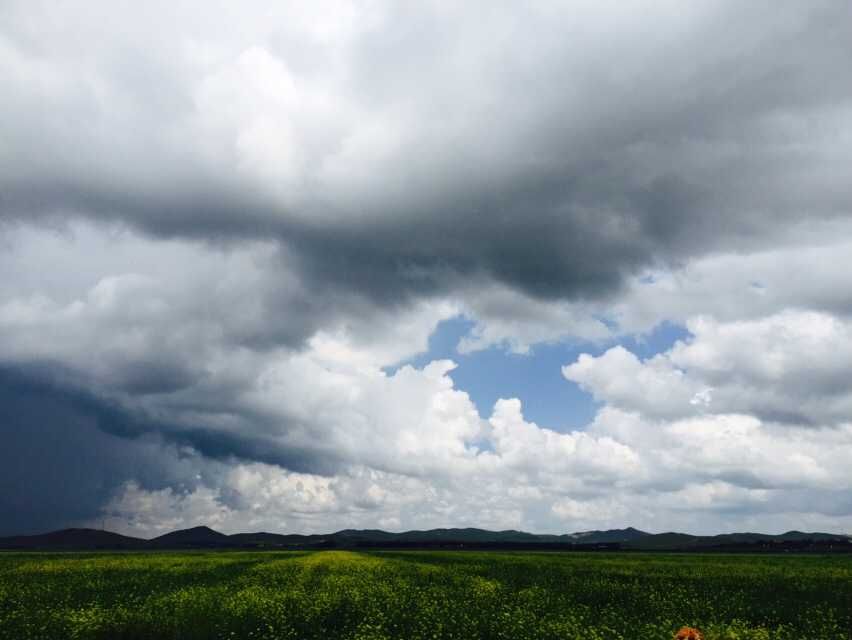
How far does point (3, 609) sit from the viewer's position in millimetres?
40219

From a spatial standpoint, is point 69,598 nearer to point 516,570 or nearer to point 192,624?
point 192,624

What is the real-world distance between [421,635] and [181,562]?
71.4 meters

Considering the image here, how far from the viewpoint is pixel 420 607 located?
3828 centimetres

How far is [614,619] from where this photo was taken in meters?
34.8

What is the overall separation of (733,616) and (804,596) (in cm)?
1591

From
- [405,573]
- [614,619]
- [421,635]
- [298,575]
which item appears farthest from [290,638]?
[405,573]

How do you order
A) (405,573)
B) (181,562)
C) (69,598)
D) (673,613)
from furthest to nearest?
(181,562), (405,573), (69,598), (673,613)

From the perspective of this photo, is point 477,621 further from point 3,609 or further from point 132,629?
point 3,609

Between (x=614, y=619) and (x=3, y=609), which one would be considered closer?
(x=614, y=619)

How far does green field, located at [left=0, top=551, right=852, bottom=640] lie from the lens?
3189 centimetres

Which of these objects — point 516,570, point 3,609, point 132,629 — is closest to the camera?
point 132,629

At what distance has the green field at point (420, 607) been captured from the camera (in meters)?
31.9

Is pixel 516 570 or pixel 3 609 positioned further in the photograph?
pixel 516 570

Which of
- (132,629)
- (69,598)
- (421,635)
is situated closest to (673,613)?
(421,635)
